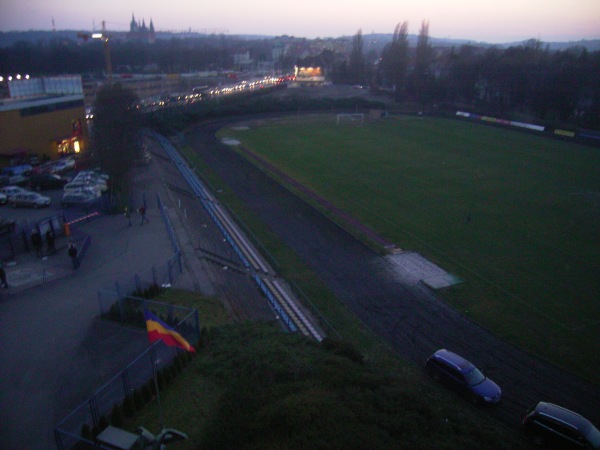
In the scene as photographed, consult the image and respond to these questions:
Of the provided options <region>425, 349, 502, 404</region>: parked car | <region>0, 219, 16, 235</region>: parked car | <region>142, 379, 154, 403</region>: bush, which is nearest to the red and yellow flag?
<region>142, 379, 154, 403</region>: bush

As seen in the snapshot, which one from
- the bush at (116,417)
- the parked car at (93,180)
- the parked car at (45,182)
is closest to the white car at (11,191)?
the parked car at (45,182)

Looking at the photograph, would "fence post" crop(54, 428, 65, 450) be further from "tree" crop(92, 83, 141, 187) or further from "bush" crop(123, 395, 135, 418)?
"tree" crop(92, 83, 141, 187)

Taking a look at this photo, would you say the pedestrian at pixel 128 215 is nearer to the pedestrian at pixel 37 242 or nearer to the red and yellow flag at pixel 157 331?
the pedestrian at pixel 37 242

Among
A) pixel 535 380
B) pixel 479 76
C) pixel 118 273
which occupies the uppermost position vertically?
pixel 479 76

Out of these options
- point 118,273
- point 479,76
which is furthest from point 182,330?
point 479,76

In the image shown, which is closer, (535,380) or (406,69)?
(535,380)

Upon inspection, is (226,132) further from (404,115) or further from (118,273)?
(118,273)
